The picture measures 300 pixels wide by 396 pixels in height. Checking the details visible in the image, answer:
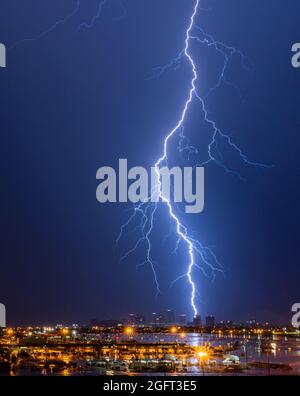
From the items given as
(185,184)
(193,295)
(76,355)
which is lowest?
(76,355)

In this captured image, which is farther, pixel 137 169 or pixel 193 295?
pixel 137 169

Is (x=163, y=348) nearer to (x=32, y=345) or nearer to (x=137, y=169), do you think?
(x=32, y=345)

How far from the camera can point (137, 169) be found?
19.2 metres
